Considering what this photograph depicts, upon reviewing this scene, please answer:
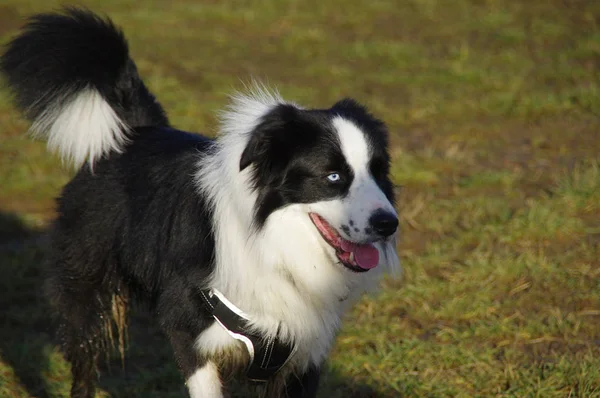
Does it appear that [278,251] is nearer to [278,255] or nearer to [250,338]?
[278,255]

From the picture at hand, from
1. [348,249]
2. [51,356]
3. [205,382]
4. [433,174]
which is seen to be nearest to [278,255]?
→ [348,249]

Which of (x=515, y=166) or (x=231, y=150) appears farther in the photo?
(x=515, y=166)

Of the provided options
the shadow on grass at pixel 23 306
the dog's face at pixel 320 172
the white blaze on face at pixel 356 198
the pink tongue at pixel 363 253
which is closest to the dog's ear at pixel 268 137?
the dog's face at pixel 320 172

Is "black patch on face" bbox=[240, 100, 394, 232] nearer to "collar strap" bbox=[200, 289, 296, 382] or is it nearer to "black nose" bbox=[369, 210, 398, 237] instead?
"black nose" bbox=[369, 210, 398, 237]

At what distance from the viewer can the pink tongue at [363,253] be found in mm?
3234

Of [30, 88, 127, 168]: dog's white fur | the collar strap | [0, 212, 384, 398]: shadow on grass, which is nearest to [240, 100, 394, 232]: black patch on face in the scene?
the collar strap

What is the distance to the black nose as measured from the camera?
3.03 m

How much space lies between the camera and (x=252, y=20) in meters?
11.7

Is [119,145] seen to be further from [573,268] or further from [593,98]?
[593,98]

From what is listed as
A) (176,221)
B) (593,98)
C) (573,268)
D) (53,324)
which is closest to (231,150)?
(176,221)

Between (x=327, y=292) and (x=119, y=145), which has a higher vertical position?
(x=119, y=145)

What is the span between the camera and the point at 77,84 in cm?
401

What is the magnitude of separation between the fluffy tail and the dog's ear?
105cm

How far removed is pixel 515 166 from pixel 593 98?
6.06 feet
